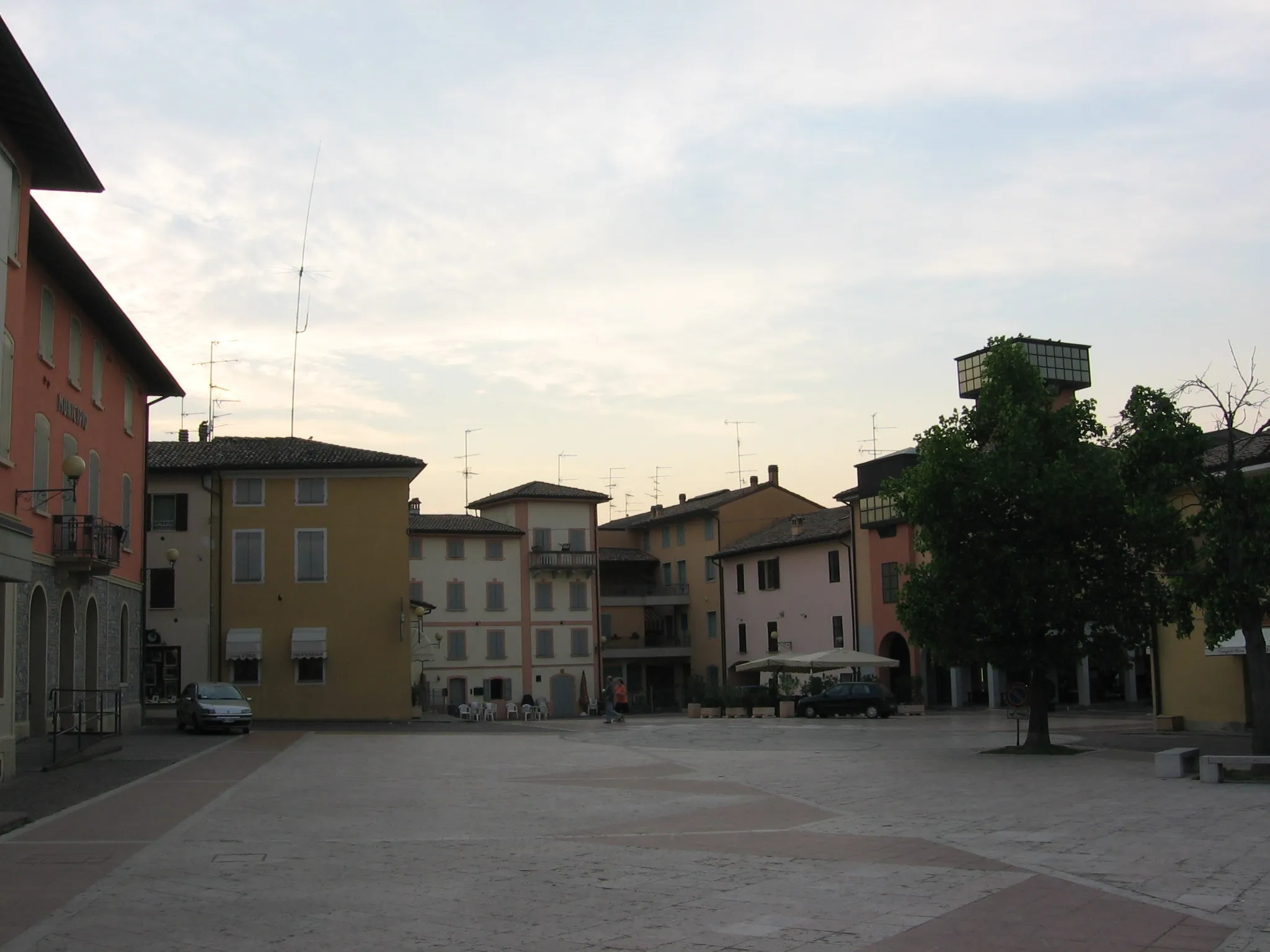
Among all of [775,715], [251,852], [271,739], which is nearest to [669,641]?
[775,715]

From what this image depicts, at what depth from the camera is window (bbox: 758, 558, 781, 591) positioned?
65000mm

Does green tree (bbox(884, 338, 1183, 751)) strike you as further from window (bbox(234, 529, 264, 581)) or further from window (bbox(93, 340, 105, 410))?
window (bbox(234, 529, 264, 581))

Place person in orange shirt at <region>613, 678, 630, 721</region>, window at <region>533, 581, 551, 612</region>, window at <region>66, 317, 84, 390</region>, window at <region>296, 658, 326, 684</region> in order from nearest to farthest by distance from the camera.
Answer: window at <region>66, 317, 84, 390</region>, window at <region>296, 658, 326, 684</region>, person in orange shirt at <region>613, 678, 630, 721</region>, window at <region>533, 581, 551, 612</region>

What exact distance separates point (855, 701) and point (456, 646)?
1074 inches

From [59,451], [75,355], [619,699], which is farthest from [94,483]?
[619,699]

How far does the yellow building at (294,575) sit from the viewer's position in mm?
44656

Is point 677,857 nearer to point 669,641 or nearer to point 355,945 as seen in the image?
point 355,945

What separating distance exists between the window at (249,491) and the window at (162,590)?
135 inches

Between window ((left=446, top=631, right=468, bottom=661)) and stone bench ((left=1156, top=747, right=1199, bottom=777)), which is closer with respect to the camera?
stone bench ((left=1156, top=747, right=1199, bottom=777))

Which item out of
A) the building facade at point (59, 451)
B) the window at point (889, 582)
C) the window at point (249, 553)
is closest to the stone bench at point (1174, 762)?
the building facade at point (59, 451)

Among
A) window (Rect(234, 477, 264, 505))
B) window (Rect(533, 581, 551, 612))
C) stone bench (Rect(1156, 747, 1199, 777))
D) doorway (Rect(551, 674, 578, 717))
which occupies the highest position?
window (Rect(234, 477, 264, 505))

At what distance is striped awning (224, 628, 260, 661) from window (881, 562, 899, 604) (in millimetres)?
27000

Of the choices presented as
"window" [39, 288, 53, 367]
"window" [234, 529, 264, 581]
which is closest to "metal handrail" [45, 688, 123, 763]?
"window" [39, 288, 53, 367]

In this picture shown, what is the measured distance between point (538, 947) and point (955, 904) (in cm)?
321
